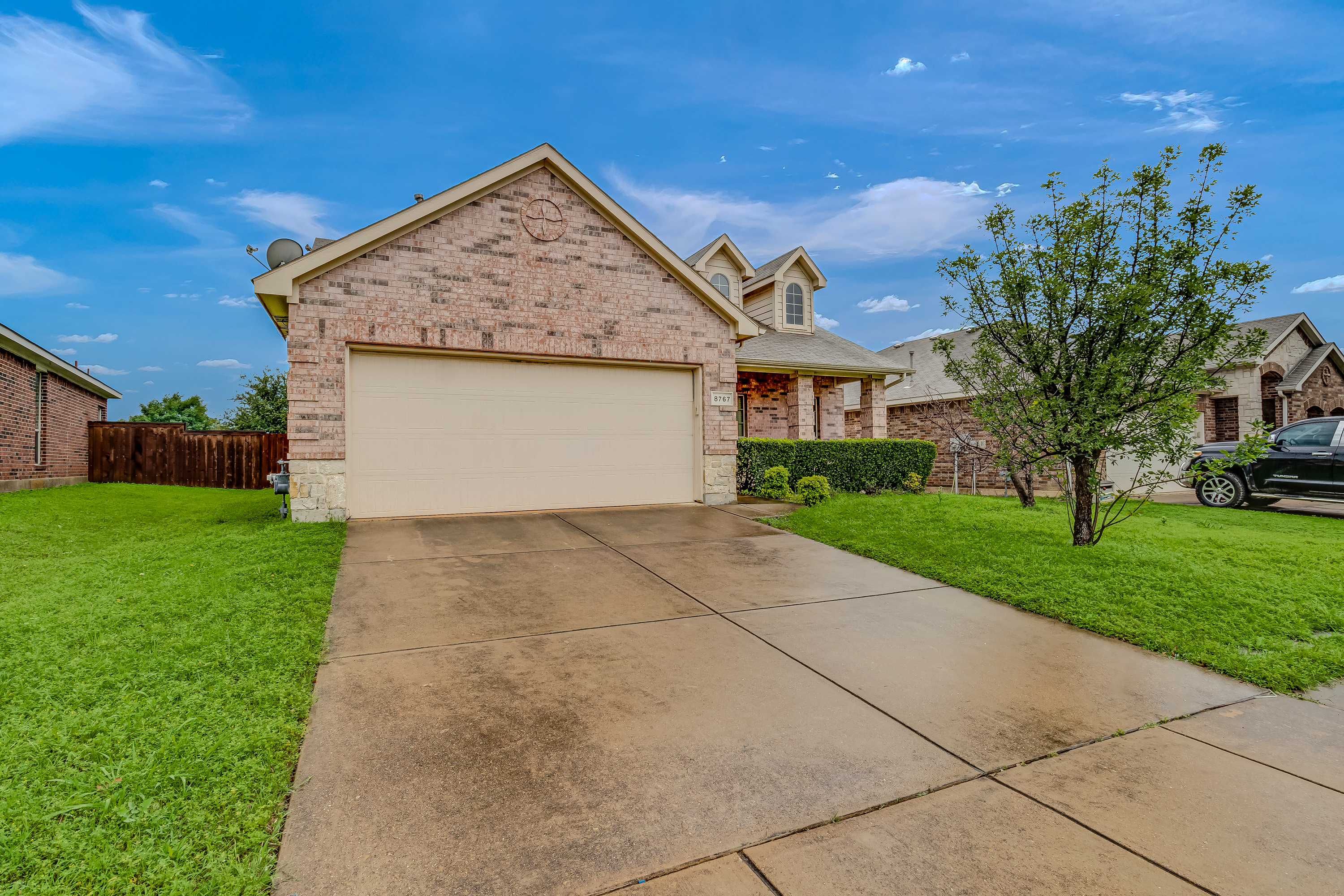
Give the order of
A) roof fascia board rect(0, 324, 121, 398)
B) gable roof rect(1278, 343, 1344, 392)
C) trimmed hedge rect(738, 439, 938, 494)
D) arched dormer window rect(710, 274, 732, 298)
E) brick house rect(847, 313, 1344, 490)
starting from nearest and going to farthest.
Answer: roof fascia board rect(0, 324, 121, 398) < trimmed hedge rect(738, 439, 938, 494) < arched dormer window rect(710, 274, 732, 298) < brick house rect(847, 313, 1344, 490) < gable roof rect(1278, 343, 1344, 392)

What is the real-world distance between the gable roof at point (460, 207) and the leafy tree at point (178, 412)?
26424 millimetres

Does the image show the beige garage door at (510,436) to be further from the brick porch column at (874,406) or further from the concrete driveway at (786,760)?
the brick porch column at (874,406)

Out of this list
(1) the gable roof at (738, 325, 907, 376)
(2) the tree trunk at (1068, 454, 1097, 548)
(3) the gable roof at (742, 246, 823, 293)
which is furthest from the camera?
(3) the gable roof at (742, 246, 823, 293)

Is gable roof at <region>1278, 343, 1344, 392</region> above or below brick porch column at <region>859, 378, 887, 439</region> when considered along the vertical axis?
above

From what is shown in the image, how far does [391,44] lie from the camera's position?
11.3m

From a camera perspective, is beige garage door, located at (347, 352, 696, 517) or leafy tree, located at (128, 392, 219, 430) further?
leafy tree, located at (128, 392, 219, 430)

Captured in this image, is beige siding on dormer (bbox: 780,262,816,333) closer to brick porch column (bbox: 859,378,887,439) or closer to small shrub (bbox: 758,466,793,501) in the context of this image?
brick porch column (bbox: 859,378,887,439)

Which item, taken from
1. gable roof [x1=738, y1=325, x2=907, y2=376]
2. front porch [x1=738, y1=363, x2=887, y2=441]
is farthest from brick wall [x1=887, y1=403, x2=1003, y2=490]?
gable roof [x1=738, y1=325, x2=907, y2=376]

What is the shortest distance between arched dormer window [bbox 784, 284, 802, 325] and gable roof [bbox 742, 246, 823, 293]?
510 mm

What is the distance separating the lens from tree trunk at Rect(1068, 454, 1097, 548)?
6.19m

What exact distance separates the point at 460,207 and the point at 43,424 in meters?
12.5

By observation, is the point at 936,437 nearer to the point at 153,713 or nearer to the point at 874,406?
the point at 874,406

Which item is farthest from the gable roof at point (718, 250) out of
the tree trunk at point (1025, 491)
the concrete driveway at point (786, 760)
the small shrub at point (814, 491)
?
the concrete driveway at point (786, 760)

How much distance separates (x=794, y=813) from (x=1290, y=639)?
4.25 metres
